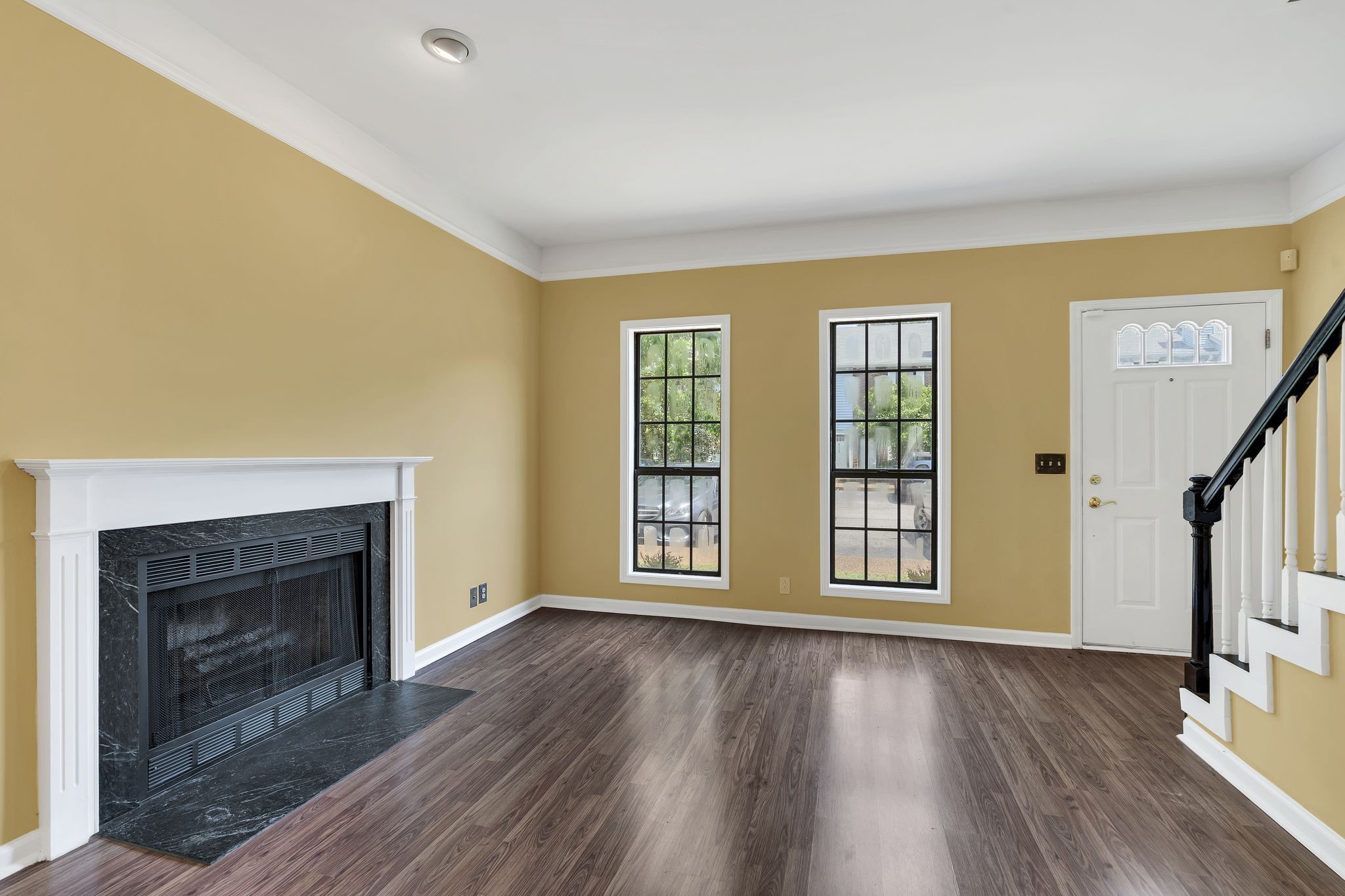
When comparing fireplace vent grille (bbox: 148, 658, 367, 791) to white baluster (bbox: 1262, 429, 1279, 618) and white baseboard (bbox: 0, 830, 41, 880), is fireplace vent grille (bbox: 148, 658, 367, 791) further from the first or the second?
white baluster (bbox: 1262, 429, 1279, 618)

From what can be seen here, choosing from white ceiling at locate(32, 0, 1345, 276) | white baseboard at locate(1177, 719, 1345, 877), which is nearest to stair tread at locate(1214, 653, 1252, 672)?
white baseboard at locate(1177, 719, 1345, 877)

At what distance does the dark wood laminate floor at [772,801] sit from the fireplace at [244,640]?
45 cm

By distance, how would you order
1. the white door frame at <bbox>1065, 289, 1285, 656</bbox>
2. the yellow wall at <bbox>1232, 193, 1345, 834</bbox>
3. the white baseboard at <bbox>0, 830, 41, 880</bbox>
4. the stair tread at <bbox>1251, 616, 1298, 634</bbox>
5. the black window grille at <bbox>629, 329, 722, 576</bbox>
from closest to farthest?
the white baseboard at <bbox>0, 830, 41, 880</bbox>, the yellow wall at <bbox>1232, 193, 1345, 834</bbox>, the stair tread at <bbox>1251, 616, 1298, 634</bbox>, the white door frame at <bbox>1065, 289, 1285, 656</bbox>, the black window grille at <bbox>629, 329, 722, 576</bbox>

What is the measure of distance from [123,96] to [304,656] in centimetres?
238

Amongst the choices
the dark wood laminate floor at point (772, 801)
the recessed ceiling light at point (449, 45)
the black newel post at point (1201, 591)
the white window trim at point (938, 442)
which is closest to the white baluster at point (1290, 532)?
the black newel post at point (1201, 591)

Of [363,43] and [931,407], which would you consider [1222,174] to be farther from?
[363,43]

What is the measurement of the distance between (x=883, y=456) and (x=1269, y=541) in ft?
7.49

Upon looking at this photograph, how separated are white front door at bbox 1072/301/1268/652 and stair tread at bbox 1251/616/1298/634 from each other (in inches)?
67.9

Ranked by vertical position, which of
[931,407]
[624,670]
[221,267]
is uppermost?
[221,267]

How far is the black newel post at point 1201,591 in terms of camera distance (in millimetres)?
2748

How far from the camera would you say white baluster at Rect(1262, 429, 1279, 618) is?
7.55ft

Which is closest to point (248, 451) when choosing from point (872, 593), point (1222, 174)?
point (872, 593)

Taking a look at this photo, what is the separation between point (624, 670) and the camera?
12.1 feet

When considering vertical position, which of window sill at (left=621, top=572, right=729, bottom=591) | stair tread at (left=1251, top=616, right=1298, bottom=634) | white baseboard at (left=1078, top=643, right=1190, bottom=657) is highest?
stair tread at (left=1251, top=616, right=1298, bottom=634)
